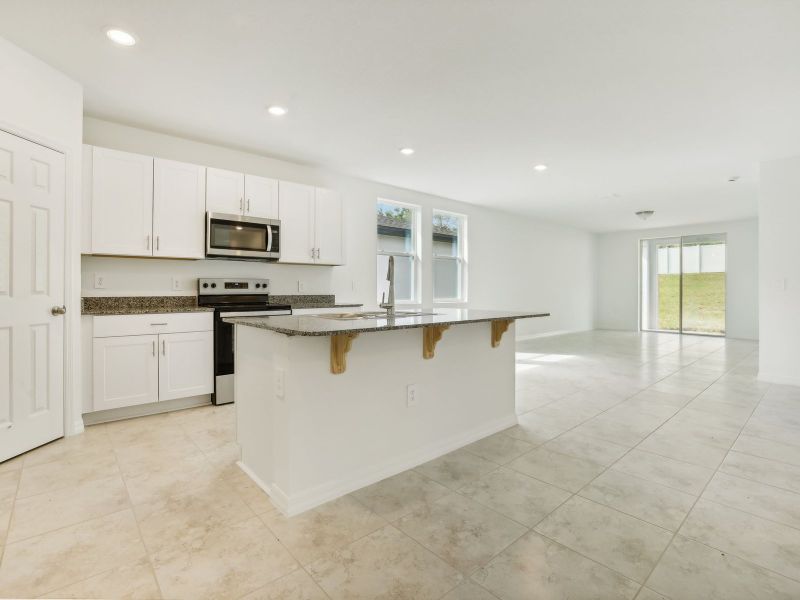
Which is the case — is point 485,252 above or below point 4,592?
above

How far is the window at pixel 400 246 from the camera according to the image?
5.79 metres

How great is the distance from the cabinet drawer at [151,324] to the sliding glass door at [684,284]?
9.41 meters

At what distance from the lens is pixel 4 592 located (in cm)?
143

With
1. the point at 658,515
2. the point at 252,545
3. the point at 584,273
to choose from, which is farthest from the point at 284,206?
the point at 584,273

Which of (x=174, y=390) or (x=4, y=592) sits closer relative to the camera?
(x=4, y=592)

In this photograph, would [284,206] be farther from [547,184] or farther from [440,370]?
[547,184]

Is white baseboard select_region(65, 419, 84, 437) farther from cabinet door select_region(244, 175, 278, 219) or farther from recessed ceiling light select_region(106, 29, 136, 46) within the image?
recessed ceiling light select_region(106, 29, 136, 46)

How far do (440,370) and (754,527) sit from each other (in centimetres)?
163

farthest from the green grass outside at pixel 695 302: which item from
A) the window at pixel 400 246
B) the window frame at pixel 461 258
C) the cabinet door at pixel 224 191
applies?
the cabinet door at pixel 224 191

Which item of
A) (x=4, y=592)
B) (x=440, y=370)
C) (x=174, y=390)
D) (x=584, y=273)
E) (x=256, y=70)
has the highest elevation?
(x=256, y=70)

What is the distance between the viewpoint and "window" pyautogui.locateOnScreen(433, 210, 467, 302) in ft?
21.6

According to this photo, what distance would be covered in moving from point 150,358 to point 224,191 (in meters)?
1.64

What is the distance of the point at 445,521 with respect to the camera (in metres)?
1.87

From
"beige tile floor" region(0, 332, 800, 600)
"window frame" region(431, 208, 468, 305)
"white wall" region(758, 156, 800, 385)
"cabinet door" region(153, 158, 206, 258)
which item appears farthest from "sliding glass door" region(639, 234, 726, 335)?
"cabinet door" region(153, 158, 206, 258)
